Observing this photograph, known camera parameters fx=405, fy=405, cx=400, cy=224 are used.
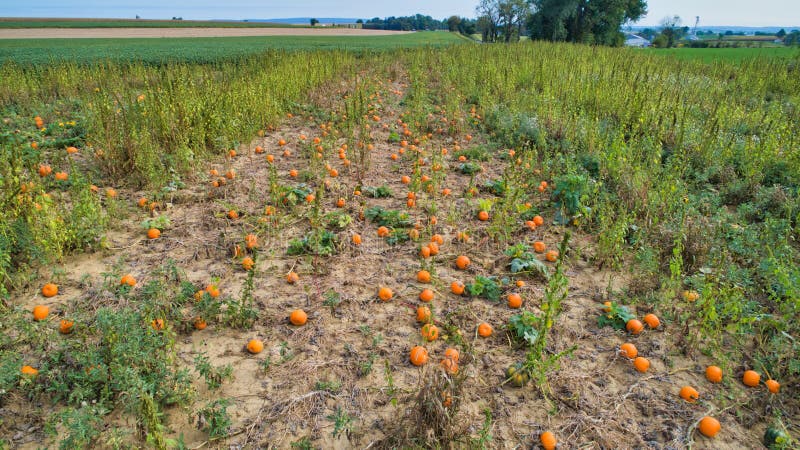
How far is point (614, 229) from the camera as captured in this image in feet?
13.2

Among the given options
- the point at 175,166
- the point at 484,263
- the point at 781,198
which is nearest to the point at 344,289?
the point at 484,263

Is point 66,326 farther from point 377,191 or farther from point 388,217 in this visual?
point 377,191

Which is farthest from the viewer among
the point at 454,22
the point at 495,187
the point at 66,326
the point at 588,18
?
the point at 454,22

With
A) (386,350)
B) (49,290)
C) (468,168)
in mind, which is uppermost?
(468,168)

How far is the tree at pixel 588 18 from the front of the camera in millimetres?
45156

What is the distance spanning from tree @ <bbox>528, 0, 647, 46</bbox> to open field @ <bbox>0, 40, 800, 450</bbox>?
1813 inches

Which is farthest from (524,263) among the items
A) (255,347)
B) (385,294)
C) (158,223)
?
(158,223)

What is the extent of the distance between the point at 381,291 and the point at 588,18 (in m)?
53.8

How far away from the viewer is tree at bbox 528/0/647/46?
4516 cm

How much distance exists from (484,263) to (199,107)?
4.92 meters

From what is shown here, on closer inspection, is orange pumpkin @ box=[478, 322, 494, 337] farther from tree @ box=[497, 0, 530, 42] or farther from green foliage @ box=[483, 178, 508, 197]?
tree @ box=[497, 0, 530, 42]

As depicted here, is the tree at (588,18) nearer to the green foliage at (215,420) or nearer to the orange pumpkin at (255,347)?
the orange pumpkin at (255,347)

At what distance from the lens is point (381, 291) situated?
3.46m

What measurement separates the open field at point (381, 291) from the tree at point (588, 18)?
46045mm
